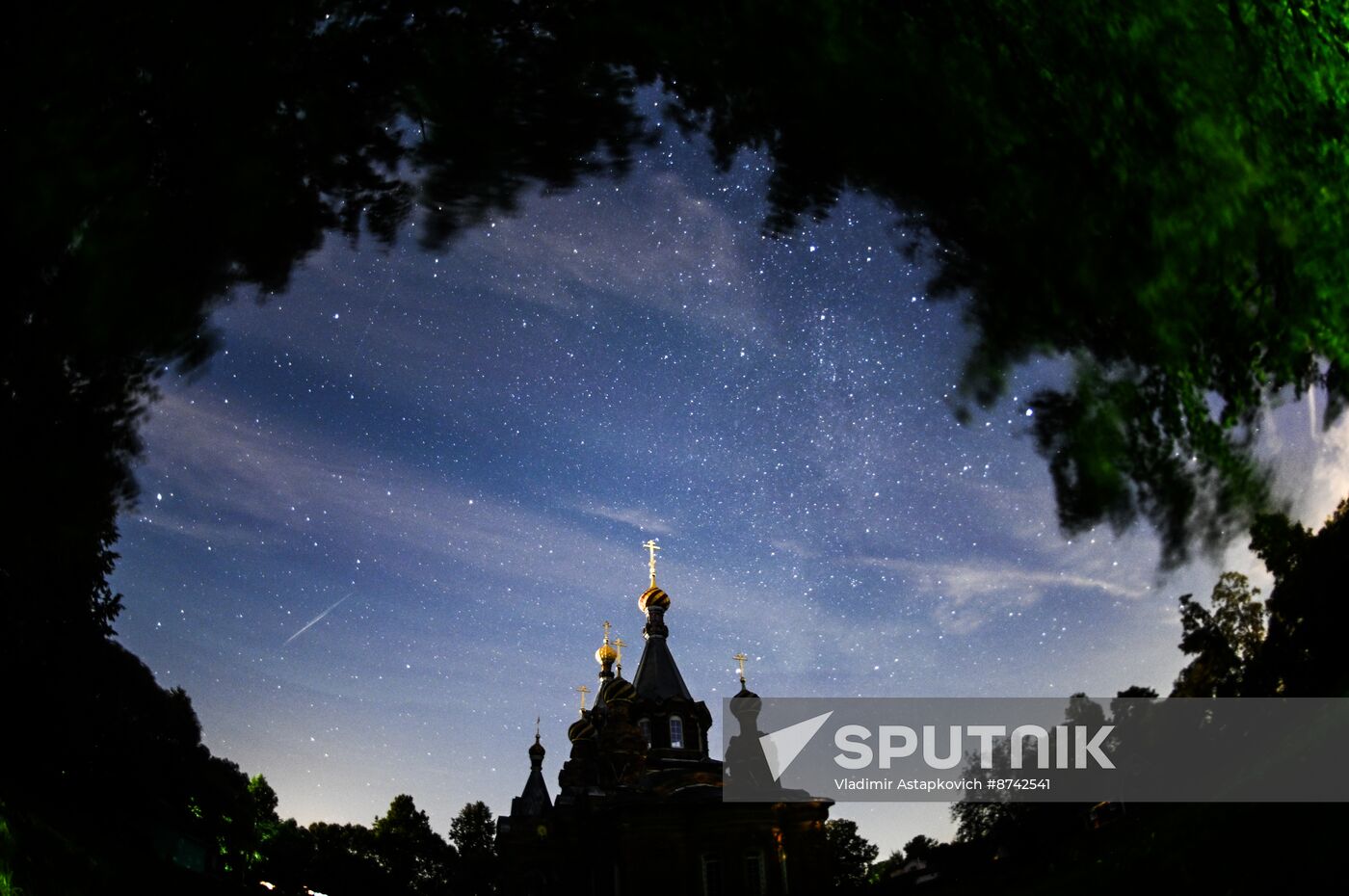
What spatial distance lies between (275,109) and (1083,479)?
24.7 feet

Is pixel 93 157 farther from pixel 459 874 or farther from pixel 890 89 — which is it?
pixel 459 874

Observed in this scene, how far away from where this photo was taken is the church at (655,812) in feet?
96.8

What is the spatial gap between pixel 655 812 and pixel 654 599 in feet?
44.6

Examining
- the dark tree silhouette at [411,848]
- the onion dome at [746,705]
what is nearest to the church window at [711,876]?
the onion dome at [746,705]

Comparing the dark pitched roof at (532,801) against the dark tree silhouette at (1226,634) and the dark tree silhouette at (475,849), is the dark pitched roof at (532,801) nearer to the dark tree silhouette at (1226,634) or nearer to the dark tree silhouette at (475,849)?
the dark tree silhouette at (475,849)

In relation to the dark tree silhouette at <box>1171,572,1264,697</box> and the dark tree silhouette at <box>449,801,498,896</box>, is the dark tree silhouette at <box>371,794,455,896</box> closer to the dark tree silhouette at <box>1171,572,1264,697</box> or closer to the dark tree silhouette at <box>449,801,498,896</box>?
the dark tree silhouette at <box>449,801,498,896</box>

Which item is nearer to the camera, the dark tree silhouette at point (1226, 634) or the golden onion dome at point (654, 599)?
the dark tree silhouette at point (1226, 634)

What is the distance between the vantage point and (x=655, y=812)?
30078mm

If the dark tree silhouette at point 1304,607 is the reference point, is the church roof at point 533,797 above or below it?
below

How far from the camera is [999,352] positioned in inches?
312

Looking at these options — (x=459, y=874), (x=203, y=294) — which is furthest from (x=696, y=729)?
(x=203, y=294)

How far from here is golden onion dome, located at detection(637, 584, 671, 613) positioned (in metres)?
42.4

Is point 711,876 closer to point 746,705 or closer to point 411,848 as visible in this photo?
point 746,705

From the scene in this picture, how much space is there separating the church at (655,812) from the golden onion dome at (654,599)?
52 millimetres
